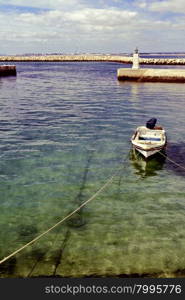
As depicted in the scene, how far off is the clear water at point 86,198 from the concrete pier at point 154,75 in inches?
1211

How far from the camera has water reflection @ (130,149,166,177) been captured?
15.6 metres

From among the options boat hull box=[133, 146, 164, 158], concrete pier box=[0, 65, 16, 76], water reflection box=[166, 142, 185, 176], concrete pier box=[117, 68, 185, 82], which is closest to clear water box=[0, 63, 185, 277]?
water reflection box=[166, 142, 185, 176]

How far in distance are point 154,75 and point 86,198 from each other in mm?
47035

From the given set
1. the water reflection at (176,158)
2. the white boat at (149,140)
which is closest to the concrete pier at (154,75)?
the white boat at (149,140)

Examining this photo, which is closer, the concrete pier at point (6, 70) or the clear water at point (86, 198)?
the clear water at point (86, 198)

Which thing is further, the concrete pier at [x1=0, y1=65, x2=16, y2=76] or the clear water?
the concrete pier at [x1=0, y1=65, x2=16, y2=76]

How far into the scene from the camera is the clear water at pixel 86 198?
8.70 m

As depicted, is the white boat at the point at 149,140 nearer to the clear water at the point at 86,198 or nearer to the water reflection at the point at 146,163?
the water reflection at the point at 146,163

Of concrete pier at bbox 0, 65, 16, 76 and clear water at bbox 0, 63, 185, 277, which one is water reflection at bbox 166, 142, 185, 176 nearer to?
clear water at bbox 0, 63, 185, 277

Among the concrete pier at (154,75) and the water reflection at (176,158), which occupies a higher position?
the concrete pier at (154,75)

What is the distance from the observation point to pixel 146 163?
1675 cm

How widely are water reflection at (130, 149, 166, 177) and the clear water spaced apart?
0.19 ft

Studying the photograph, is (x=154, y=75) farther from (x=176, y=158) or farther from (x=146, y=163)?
(x=146, y=163)

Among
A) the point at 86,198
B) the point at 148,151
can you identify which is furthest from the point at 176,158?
the point at 86,198
